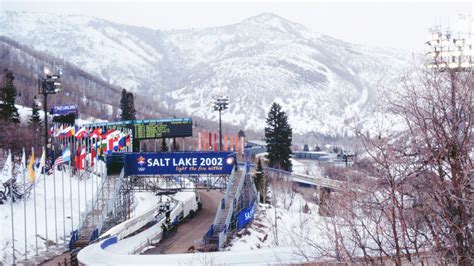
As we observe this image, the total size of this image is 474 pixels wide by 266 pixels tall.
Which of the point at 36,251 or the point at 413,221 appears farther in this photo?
the point at 36,251

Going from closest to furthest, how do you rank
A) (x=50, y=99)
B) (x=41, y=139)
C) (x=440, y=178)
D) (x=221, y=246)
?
(x=440, y=178), (x=221, y=246), (x=41, y=139), (x=50, y=99)

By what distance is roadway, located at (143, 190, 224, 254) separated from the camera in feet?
106

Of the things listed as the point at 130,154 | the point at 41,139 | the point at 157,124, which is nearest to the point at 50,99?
the point at 41,139

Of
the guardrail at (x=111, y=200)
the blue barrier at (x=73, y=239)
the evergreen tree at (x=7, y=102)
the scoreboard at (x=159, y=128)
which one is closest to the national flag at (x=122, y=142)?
the guardrail at (x=111, y=200)

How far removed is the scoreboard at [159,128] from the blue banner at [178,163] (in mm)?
12151

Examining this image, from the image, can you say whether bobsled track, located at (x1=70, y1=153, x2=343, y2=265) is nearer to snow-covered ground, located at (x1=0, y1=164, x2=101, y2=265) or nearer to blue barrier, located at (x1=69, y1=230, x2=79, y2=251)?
blue barrier, located at (x1=69, y1=230, x2=79, y2=251)

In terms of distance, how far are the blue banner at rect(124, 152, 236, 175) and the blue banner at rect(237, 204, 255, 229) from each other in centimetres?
323

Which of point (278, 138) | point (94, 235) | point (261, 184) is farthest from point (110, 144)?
point (278, 138)

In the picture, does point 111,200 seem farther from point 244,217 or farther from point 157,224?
point 244,217

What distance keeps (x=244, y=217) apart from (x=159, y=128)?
56.0 ft

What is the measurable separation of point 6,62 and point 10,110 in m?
124

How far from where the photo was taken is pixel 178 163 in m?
39.8

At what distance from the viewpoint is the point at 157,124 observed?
52562mm

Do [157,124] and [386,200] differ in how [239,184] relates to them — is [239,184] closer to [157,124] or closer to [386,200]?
[157,124]
